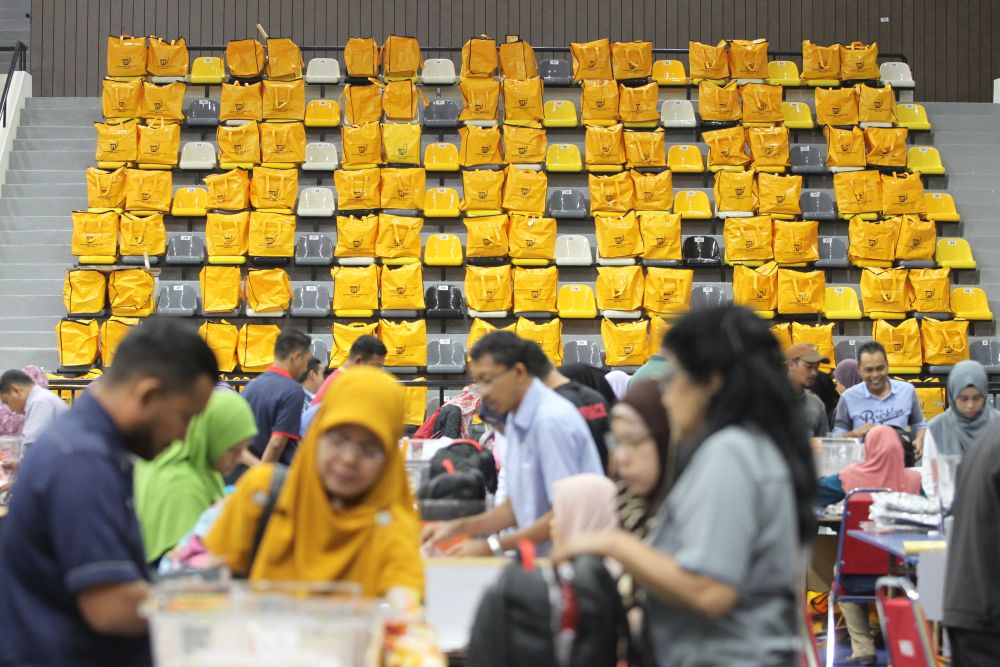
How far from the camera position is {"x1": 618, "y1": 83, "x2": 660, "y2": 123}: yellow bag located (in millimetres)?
14344

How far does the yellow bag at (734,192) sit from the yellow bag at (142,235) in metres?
6.63

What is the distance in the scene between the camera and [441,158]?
1417 cm

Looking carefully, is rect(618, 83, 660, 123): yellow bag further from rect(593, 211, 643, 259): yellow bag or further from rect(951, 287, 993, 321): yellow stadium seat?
rect(951, 287, 993, 321): yellow stadium seat

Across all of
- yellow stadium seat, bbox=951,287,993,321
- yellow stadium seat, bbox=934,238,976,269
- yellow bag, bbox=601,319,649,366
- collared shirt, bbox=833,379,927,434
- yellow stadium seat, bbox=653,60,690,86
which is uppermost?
yellow stadium seat, bbox=653,60,690,86

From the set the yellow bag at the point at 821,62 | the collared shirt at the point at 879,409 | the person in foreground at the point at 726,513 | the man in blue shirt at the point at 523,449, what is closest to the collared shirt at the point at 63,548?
the person in foreground at the point at 726,513

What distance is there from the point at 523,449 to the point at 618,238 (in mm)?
9828

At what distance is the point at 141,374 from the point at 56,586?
0.41 metres

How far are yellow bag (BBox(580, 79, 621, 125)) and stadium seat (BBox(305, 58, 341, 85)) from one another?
333cm

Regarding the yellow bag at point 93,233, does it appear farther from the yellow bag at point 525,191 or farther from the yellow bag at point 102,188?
the yellow bag at point 525,191

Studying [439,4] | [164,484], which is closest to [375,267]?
[439,4]

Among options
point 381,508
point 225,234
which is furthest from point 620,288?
point 381,508

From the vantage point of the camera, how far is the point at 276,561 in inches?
90.7

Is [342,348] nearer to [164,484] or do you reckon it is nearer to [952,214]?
[952,214]

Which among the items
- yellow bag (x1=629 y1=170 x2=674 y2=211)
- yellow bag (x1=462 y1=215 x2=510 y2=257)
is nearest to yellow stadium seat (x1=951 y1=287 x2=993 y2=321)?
yellow bag (x1=629 y1=170 x2=674 y2=211)
